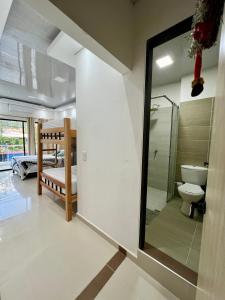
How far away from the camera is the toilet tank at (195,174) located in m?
2.36

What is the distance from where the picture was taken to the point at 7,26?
1721 millimetres

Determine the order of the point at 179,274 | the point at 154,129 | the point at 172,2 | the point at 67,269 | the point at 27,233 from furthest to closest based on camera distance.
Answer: the point at 154,129 < the point at 27,233 < the point at 67,269 < the point at 179,274 < the point at 172,2

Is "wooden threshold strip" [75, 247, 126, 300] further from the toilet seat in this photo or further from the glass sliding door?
the glass sliding door

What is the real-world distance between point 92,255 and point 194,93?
1.85 metres

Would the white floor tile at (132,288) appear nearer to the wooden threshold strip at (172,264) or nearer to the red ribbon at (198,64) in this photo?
the wooden threshold strip at (172,264)

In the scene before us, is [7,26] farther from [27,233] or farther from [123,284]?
[123,284]

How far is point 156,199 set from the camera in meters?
2.64

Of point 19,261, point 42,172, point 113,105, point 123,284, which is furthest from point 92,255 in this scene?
point 42,172

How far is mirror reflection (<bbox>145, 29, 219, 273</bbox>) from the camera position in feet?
5.77

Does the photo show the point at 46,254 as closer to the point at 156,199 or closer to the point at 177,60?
the point at 156,199

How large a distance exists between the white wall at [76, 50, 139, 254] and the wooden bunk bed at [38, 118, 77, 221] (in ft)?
0.60

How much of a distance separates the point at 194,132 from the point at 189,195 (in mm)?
1259

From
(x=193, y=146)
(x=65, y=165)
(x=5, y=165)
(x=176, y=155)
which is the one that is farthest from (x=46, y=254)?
(x=5, y=165)

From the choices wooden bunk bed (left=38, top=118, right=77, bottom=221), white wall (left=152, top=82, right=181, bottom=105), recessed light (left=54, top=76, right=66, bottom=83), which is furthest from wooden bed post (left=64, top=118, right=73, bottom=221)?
white wall (left=152, top=82, right=181, bottom=105)
